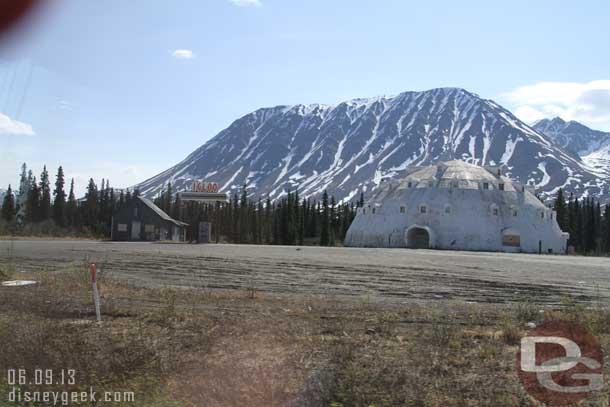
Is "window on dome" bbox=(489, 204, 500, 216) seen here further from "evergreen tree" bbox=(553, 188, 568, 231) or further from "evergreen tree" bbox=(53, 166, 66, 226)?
"evergreen tree" bbox=(53, 166, 66, 226)

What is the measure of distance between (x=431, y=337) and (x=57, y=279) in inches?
483

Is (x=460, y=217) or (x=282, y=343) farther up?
(x=460, y=217)

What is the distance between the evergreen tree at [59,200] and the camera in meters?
115

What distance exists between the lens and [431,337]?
8.43 meters

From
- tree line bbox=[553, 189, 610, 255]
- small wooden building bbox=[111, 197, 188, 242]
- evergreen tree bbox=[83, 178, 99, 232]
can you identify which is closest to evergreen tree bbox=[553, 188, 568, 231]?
tree line bbox=[553, 189, 610, 255]

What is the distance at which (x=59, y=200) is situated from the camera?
117438 millimetres

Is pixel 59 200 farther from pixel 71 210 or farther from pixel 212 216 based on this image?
pixel 212 216

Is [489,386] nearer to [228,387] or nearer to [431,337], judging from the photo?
[431,337]

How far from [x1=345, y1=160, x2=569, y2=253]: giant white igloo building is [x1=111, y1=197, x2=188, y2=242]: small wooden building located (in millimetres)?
28313

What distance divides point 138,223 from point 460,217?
148 feet

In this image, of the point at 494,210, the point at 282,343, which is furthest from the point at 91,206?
the point at 282,343

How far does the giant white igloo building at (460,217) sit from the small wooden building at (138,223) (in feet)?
92.9

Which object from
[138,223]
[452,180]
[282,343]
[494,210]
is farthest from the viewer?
[452,180]

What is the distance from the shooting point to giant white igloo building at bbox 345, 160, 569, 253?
7519cm
